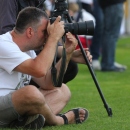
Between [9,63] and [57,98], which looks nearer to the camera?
[9,63]

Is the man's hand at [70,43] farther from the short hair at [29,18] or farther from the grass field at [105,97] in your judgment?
the grass field at [105,97]

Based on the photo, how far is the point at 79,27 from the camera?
505cm

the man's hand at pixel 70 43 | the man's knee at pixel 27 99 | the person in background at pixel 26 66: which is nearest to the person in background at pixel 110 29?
the man's hand at pixel 70 43

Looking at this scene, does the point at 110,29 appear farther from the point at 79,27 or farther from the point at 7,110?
the point at 7,110

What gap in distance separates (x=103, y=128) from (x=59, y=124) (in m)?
0.37

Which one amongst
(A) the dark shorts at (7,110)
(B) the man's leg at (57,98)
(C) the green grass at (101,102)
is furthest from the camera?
(B) the man's leg at (57,98)

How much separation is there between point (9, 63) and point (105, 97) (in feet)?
7.55

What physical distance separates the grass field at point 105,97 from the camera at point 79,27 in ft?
2.46

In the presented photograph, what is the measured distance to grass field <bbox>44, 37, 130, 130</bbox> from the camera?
5.22 metres

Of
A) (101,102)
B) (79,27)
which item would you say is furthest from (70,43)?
(101,102)

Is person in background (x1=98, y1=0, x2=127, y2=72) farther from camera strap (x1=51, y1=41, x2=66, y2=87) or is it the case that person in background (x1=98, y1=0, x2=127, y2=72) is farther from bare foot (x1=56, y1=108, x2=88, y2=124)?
camera strap (x1=51, y1=41, x2=66, y2=87)

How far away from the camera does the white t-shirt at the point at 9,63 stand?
15.8 ft

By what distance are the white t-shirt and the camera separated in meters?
0.36

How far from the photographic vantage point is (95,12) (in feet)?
35.6
